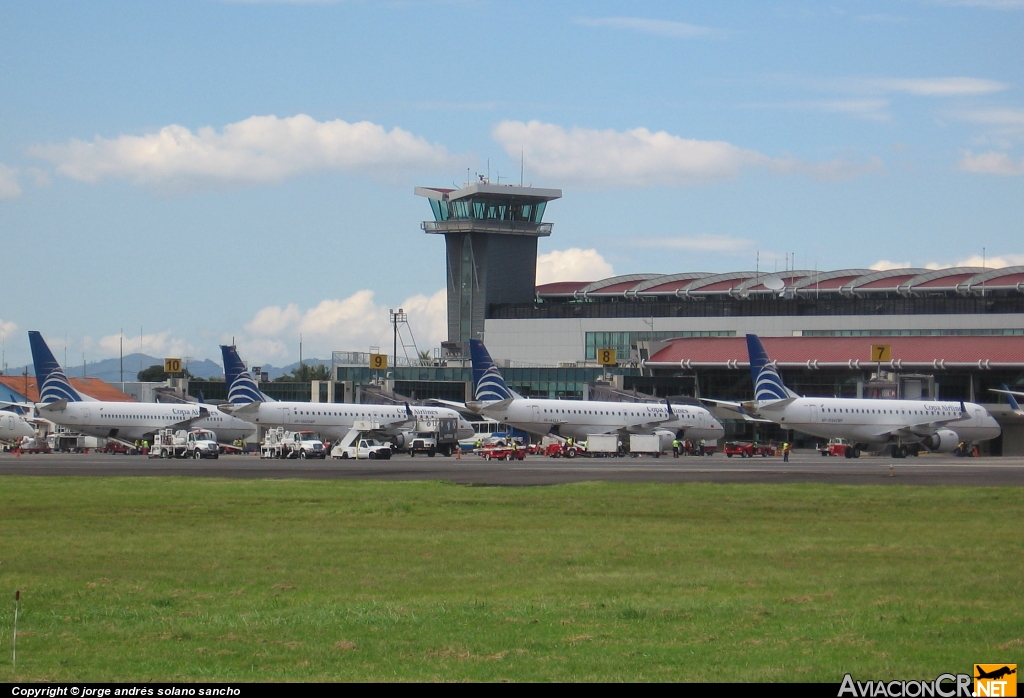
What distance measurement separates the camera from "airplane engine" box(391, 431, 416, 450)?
3253 inches

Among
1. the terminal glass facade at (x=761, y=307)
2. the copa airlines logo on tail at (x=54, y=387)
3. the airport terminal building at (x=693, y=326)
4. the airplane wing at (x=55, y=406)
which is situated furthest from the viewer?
the terminal glass facade at (x=761, y=307)

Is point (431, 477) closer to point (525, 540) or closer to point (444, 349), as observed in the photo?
point (525, 540)

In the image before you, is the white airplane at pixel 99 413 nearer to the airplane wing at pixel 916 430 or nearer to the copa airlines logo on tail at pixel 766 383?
the copa airlines logo on tail at pixel 766 383

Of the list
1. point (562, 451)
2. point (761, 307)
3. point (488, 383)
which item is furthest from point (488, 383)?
point (761, 307)

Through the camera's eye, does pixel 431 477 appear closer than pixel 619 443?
Yes

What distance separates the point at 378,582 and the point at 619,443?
2513 inches

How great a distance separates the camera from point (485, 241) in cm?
13638

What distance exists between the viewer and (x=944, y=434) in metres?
78.4

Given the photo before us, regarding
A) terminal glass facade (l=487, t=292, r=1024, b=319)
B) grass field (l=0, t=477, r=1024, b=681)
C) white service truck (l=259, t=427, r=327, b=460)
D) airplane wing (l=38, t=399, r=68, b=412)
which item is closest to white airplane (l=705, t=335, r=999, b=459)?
white service truck (l=259, t=427, r=327, b=460)

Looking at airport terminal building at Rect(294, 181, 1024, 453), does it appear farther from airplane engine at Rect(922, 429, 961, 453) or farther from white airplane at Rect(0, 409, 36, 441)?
white airplane at Rect(0, 409, 36, 441)

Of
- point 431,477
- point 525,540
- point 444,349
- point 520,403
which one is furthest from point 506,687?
point 444,349

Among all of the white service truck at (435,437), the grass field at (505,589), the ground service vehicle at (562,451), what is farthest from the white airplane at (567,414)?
the grass field at (505,589)

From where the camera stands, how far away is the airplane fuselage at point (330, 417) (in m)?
80.5

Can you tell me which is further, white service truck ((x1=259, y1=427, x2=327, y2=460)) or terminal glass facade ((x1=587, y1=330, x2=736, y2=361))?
terminal glass facade ((x1=587, y1=330, x2=736, y2=361))
